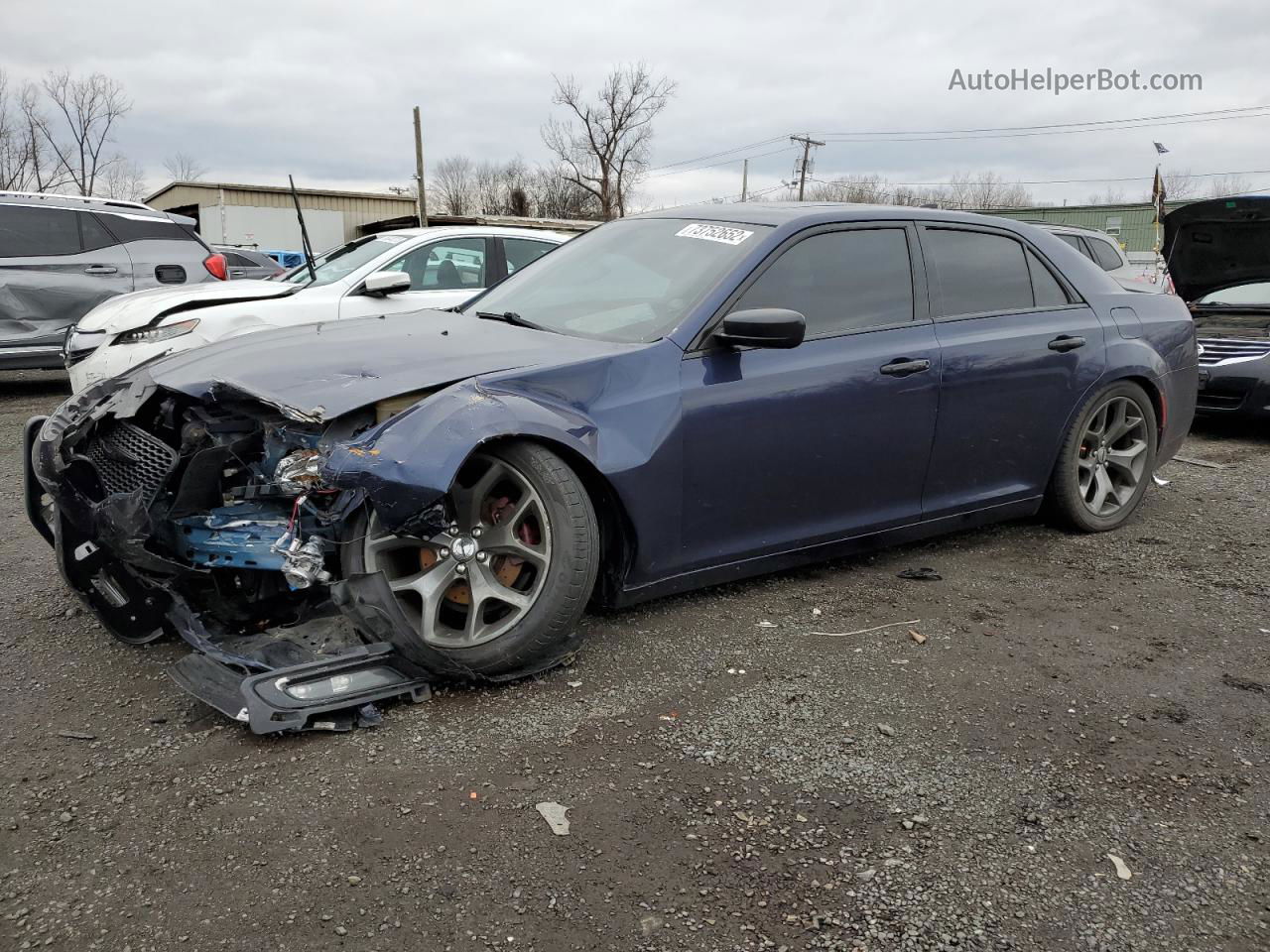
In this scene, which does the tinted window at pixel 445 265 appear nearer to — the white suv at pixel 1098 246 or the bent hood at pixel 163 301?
the bent hood at pixel 163 301

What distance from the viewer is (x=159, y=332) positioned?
251 inches

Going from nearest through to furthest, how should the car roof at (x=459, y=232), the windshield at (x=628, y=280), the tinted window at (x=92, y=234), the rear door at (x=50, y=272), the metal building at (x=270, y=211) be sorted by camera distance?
the windshield at (x=628, y=280) → the car roof at (x=459, y=232) → the rear door at (x=50, y=272) → the tinted window at (x=92, y=234) → the metal building at (x=270, y=211)

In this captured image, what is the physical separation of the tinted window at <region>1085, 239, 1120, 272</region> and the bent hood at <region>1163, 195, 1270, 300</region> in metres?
0.52

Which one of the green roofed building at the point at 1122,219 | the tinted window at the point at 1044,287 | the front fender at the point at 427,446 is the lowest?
the front fender at the point at 427,446

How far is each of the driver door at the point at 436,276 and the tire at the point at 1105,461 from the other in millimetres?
4154

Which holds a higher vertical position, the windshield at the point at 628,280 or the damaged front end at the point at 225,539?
the windshield at the point at 628,280

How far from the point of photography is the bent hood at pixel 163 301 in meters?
6.44

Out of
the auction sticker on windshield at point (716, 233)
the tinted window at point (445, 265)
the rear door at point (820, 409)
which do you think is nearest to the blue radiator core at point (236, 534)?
the rear door at point (820, 409)

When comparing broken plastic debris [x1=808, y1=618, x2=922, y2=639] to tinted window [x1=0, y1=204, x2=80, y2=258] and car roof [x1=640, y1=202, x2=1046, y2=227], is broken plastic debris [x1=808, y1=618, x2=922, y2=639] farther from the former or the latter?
tinted window [x1=0, y1=204, x2=80, y2=258]

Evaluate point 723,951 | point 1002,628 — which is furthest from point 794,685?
point 723,951

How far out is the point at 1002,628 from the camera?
11.9ft

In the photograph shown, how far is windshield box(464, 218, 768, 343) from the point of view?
3586 millimetres

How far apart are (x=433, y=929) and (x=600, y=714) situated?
0.99 meters

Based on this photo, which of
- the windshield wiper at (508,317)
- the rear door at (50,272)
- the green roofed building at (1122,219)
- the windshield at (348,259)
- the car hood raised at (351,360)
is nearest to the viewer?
the car hood raised at (351,360)
